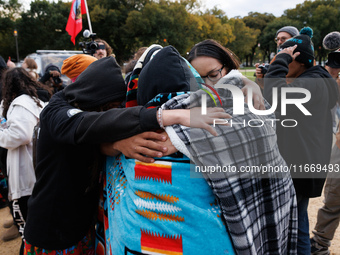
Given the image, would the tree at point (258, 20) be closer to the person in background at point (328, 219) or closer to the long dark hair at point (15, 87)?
the person in background at point (328, 219)

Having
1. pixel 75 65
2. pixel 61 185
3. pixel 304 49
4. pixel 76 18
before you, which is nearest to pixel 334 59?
pixel 304 49

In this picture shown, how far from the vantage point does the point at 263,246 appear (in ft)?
4.15

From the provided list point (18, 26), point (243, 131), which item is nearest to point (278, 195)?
point (243, 131)

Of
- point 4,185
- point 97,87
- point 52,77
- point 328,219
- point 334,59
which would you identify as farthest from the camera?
point 52,77

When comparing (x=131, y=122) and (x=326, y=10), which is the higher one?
(x=326, y=10)

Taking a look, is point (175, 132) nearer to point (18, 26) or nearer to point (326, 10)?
point (18, 26)

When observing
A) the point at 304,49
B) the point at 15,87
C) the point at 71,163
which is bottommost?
the point at 71,163

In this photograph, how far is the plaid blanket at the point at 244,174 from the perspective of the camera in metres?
1.07

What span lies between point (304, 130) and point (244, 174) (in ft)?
4.87

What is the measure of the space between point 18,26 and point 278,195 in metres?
43.3

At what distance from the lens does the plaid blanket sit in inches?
42.2

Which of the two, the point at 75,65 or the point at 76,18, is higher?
the point at 76,18

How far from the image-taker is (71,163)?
1.55m

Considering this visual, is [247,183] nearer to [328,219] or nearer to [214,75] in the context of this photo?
[214,75]
